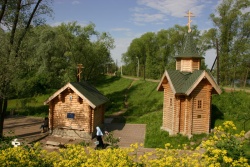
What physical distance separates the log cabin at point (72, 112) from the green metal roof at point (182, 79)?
6156mm

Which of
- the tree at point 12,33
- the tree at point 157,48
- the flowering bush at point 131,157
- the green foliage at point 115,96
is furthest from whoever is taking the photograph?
the tree at point 157,48

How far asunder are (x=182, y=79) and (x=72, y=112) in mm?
8983

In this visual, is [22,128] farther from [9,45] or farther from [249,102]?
[249,102]

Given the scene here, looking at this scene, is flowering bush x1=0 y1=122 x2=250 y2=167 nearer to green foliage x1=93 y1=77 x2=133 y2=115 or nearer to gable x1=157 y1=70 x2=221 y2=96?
gable x1=157 y1=70 x2=221 y2=96

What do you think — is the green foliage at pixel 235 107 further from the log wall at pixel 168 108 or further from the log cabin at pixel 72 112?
the log cabin at pixel 72 112

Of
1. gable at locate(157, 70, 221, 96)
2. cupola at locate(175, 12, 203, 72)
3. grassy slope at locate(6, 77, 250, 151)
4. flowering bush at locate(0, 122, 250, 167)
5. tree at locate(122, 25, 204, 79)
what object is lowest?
grassy slope at locate(6, 77, 250, 151)

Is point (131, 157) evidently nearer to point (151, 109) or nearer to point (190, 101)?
point (190, 101)

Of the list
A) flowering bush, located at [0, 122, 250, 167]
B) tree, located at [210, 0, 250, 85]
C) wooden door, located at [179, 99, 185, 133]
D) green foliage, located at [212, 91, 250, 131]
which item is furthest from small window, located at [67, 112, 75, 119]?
tree, located at [210, 0, 250, 85]

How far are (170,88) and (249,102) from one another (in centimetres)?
924

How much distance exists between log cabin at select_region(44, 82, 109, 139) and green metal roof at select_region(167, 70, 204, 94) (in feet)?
20.2

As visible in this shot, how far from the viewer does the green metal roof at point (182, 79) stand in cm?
1952

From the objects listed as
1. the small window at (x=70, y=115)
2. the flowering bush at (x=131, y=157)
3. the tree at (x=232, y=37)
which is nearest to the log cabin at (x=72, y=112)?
the small window at (x=70, y=115)

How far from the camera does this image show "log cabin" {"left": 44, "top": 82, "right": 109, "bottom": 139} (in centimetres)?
1970

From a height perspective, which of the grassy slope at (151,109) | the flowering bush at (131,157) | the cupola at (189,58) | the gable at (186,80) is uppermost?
the cupola at (189,58)
